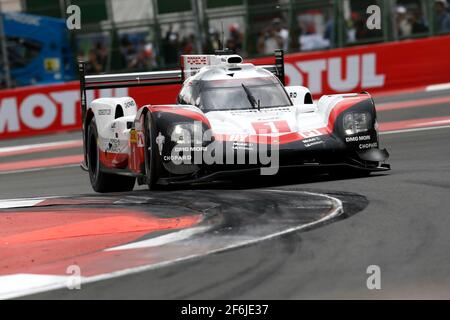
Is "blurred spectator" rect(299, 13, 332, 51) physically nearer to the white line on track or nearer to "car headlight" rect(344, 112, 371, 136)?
"car headlight" rect(344, 112, 371, 136)

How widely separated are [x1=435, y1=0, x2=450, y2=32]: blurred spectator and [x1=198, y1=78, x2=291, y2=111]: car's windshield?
1047 centimetres

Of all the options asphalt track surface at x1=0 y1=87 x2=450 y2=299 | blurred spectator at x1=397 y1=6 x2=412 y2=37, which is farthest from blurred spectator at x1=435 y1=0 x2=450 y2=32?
asphalt track surface at x1=0 y1=87 x2=450 y2=299

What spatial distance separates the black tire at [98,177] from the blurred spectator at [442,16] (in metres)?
10.5

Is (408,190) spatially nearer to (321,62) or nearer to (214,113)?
(214,113)

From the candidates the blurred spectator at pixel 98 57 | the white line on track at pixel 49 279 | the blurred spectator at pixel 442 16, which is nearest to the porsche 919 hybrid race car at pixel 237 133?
the white line on track at pixel 49 279

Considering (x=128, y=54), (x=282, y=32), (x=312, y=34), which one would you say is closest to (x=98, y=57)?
(x=128, y=54)

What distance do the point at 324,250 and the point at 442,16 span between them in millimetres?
15335

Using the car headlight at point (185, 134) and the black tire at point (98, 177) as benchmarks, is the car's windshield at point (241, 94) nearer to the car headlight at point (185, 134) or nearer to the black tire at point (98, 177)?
the car headlight at point (185, 134)

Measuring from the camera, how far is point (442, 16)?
21172mm

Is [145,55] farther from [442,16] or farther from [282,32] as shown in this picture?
[442,16]

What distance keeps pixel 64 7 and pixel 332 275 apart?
56.2ft

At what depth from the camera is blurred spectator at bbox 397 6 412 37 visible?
21141mm

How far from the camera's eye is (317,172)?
33.8 ft
